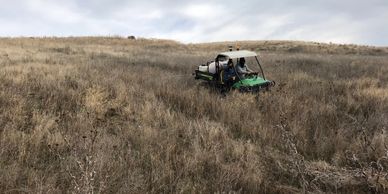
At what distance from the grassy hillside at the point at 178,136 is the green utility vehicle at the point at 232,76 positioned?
51 cm

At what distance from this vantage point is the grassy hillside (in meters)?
5.78

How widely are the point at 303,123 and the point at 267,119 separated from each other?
2.39 feet

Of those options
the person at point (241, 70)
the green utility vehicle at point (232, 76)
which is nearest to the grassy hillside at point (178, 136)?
the green utility vehicle at point (232, 76)

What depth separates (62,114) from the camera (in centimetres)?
826

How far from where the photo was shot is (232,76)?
12617mm

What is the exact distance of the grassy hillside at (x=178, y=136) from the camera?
5781 millimetres

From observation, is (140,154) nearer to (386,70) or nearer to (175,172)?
(175,172)

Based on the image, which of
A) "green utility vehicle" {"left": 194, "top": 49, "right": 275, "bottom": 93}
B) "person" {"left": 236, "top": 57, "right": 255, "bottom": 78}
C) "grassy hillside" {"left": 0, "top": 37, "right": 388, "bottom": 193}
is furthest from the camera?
"person" {"left": 236, "top": 57, "right": 255, "bottom": 78}

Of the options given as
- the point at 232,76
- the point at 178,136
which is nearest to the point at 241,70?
the point at 232,76

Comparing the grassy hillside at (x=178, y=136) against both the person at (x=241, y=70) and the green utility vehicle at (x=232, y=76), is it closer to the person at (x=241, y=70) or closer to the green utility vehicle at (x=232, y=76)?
the green utility vehicle at (x=232, y=76)

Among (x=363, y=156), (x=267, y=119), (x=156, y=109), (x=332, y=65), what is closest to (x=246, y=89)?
(x=267, y=119)

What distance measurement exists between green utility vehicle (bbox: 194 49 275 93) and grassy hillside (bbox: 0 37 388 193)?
51cm

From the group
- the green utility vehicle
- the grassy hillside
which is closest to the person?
the green utility vehicle

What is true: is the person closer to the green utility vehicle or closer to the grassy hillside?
the green utility vehicle
